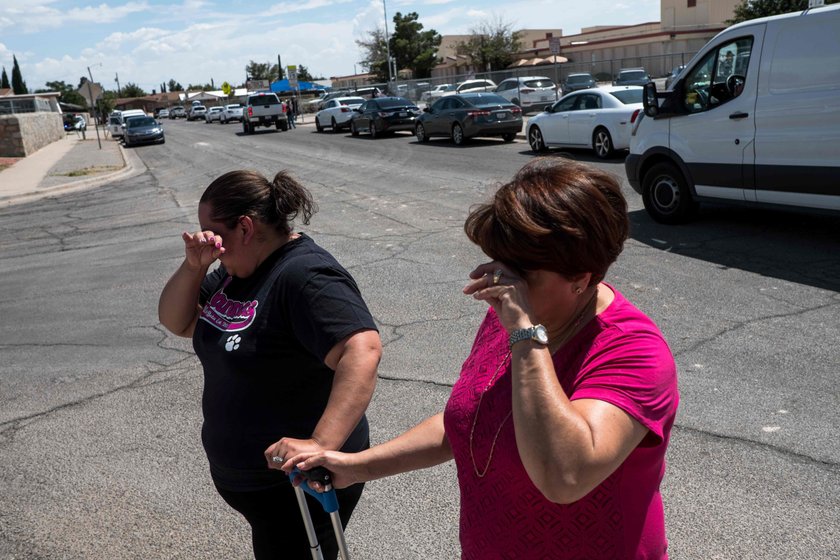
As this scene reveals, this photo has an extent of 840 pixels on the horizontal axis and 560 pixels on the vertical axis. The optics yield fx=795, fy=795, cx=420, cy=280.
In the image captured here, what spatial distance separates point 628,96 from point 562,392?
17045 mm

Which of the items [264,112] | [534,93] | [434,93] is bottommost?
[534,93]

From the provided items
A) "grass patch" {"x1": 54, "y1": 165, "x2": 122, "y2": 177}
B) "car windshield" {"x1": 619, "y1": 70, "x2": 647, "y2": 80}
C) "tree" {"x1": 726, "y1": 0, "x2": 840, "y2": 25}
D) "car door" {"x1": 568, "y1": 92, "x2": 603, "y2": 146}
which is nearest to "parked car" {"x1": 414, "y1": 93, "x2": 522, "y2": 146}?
"car door" {"x1": 568, "y1": 92, "x2": 603, "y2": 146}

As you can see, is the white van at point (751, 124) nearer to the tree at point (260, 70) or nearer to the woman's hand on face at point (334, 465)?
the woman's hand on face at point (334, 465)

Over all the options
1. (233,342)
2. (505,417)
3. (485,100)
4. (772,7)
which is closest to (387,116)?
(485,100)

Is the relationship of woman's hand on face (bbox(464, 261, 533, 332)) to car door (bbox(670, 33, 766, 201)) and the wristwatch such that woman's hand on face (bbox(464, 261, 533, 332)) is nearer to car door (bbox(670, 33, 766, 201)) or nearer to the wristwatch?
the wristwatch

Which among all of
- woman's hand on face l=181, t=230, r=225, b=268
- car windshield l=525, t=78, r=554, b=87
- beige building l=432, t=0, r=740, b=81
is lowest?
woman's hand on face l=181, t=230, r=225, b=268

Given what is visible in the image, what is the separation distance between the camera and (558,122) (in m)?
18.7

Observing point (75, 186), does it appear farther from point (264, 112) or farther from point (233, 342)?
point (264, 112)

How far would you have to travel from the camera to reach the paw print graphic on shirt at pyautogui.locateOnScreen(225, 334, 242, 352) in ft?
8.30

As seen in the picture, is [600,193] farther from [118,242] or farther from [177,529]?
[118,242]

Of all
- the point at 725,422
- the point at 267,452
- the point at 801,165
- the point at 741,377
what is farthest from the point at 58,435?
the point at 801,165

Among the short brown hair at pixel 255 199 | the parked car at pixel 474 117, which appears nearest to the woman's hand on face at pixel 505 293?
the short brown hair at pixel 255 199

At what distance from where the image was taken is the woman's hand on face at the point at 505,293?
5.23 ft

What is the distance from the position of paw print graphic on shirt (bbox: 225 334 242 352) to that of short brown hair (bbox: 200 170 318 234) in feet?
1.29
